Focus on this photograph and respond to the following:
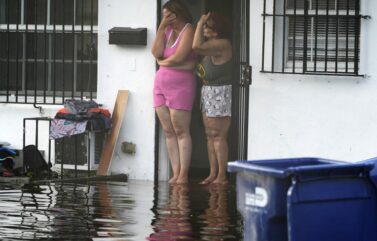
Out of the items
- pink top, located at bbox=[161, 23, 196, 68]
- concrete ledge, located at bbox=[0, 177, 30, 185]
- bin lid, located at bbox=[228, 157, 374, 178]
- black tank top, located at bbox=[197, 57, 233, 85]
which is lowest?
concrete ledge, located at bbox=[0, 177, 30, 185]

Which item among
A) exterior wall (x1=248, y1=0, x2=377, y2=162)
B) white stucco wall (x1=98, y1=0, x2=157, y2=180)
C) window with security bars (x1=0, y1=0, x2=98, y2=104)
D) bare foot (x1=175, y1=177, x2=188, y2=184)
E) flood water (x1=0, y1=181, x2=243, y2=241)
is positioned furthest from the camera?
window with security bars (x1=0, y1=0, x2=98, y2=104)

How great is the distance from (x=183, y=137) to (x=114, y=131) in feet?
3.34

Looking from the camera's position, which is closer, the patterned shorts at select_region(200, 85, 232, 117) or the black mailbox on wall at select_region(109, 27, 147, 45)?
the patterned shorts at select_region(200, 85, 232, 117)

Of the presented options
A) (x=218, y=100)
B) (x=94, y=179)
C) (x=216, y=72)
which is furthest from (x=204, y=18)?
(x=94, y=179)

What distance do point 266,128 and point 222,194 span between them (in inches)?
49.1

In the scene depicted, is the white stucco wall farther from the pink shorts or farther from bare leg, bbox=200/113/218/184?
bare leg, bbox=200/113/218/184

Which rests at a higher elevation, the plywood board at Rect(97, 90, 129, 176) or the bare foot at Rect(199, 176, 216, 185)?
the plywood board at Rect(97, 90, 129, 176)

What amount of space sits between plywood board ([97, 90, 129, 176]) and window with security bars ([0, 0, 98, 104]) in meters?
0.66

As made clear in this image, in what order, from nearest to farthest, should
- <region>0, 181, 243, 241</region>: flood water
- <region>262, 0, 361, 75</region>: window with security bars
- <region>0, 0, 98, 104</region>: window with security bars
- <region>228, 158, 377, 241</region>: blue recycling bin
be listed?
1. <region>228, 158, 377, 241</region>: blue recycling bin
2. <region>0, 181, 243, 241</region>: flood water
3. <region>262, 0, 361, 75</region>: window with security bars
4. <region>0, 0, 98, 104</region>: window with security bars

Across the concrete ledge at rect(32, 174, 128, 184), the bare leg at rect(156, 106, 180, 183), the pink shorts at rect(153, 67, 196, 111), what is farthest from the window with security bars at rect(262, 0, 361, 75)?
the concrete ledge at rect(32, 174, 128, 184)

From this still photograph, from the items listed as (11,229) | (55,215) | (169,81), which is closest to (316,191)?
(11,229)

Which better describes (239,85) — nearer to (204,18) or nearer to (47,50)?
(204,18)

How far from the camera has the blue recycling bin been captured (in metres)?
8.55

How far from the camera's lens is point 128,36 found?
1667 cm
